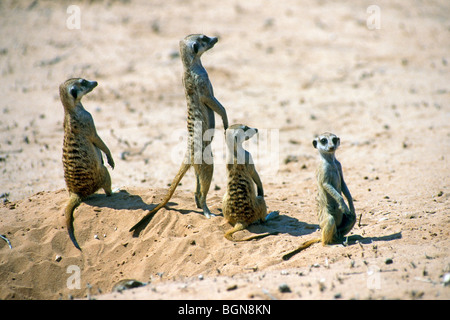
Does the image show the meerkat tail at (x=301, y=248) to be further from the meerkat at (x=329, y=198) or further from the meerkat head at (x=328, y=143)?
the meerkat head at (x=328, y=143)

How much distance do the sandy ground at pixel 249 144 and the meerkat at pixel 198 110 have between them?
44 centimetres

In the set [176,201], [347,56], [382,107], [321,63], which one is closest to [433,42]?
[347,56]

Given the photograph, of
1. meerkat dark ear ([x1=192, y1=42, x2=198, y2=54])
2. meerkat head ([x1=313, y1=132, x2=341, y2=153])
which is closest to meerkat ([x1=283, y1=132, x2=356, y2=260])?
meerkat head ([x1=313, y1=132, x2=341, y2=153])

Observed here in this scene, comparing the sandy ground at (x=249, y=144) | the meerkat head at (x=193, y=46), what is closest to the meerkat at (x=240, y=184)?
Answer: the sandy ground at (x=249, y=144)

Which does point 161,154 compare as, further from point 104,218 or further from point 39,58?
point 39,58

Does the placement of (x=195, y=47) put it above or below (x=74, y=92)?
above

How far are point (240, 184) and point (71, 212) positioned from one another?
201 cm

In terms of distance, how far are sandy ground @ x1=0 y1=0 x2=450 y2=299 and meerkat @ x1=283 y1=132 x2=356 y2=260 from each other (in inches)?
7.5

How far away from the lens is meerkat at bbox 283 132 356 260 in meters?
4.91

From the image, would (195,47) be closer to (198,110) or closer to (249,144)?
(198,110)

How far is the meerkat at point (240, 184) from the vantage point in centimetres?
548

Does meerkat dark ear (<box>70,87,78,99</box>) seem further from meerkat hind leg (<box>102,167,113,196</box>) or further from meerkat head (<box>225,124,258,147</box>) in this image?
meerkat head (<box>225,124,258,147</box>)

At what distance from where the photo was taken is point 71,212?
228 inches

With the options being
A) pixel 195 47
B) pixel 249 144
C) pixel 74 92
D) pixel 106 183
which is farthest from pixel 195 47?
pixel 249 144
